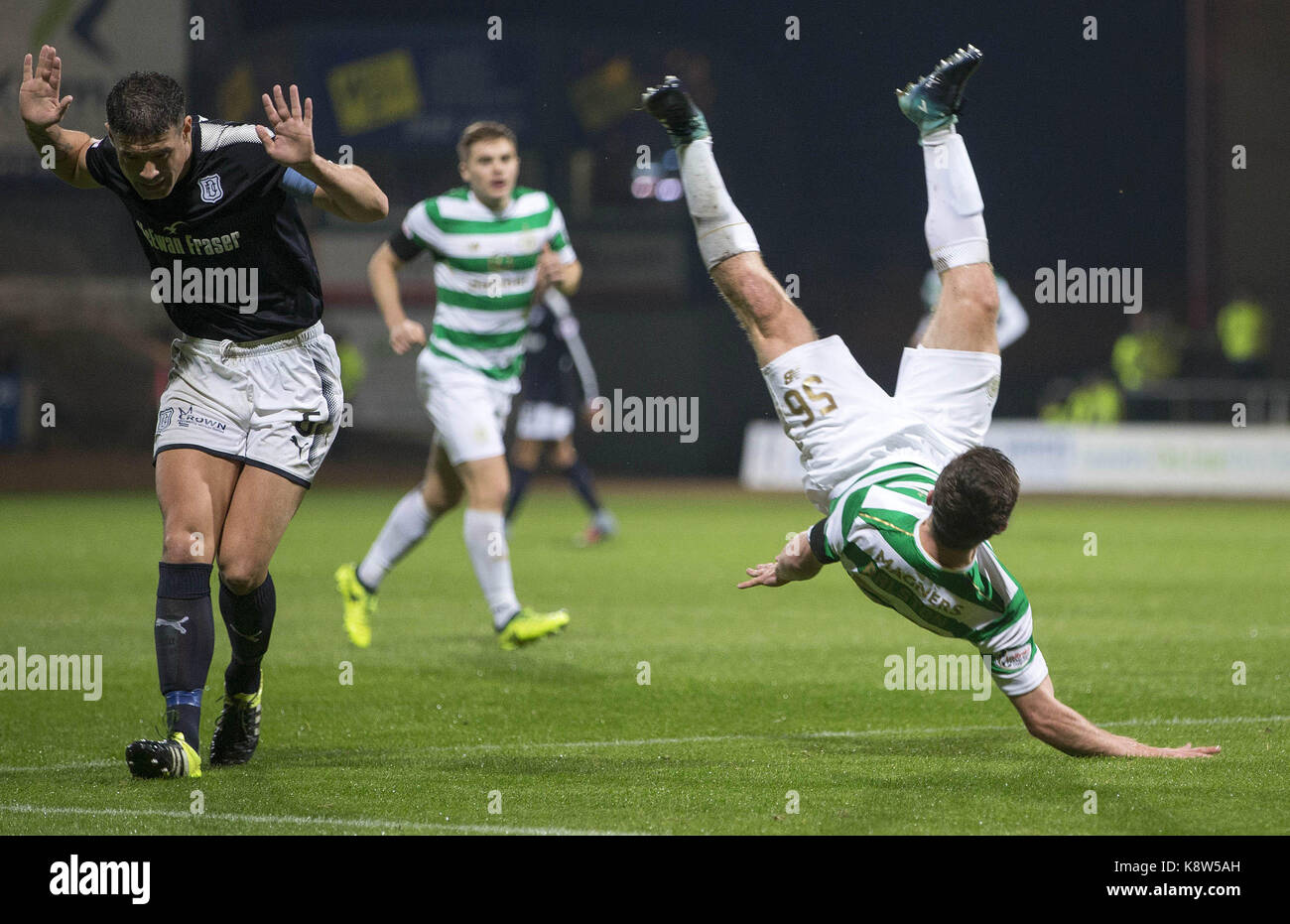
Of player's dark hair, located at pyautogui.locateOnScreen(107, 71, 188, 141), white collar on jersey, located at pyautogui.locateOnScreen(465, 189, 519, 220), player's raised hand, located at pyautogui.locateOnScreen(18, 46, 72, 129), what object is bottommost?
player's dark hair, located at pyautogui.locateOnScreen(107, 71, 188, 141)

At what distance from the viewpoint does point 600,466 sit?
27844 millimetres

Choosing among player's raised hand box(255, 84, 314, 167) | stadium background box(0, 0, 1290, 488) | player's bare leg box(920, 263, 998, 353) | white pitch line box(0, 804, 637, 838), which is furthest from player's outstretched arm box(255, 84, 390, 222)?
stadium background box(0, 0, 1290, 488)

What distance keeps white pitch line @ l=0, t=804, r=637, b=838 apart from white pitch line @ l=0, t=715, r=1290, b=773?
2.32 feet

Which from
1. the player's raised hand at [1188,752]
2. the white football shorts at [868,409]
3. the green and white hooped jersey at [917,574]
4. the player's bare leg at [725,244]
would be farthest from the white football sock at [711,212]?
the player's raised hand at [1188,752]

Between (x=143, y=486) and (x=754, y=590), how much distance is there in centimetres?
1498

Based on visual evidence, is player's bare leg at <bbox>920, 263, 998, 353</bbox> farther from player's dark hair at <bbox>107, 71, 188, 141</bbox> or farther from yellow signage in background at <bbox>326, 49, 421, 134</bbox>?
yellow signage in background at <bbox>326, 49, 421, 134</bbox>

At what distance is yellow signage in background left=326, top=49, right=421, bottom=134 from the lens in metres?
27.3

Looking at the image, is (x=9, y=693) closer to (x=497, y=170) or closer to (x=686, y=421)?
(x=497, y=170)

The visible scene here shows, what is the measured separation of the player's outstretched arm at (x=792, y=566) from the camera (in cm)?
510

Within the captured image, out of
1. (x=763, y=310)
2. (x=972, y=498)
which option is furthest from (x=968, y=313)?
(x=972, y=498)

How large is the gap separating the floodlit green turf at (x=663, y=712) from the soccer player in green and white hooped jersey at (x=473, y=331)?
1.64ft

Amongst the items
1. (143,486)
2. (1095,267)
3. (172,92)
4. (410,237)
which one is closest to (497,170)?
(410,237)

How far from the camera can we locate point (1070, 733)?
5.03 m

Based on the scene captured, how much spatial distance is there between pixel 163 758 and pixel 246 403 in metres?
1.19
